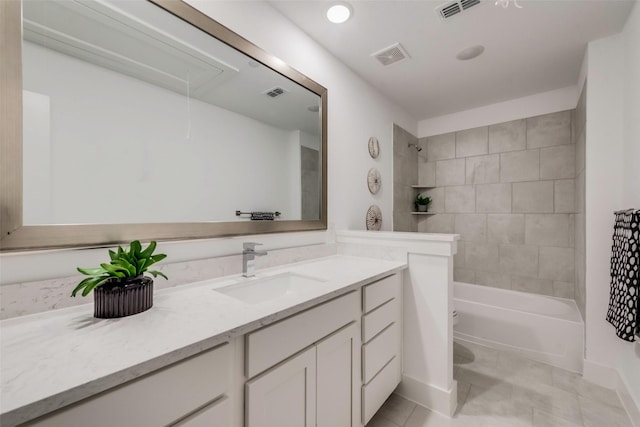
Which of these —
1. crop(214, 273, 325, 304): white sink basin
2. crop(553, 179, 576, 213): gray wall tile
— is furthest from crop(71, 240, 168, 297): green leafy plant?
crop(553, 179, 576, 213): gray wall tile

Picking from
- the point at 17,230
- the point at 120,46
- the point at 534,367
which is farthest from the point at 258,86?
the point at 534,367

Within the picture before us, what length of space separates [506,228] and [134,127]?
11.7ft

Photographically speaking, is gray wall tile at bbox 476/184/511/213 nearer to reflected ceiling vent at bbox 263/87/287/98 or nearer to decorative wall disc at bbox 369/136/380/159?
decorative wall disc at bbox 369/136/380/159

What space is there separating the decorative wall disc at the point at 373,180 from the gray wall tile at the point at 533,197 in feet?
5.47

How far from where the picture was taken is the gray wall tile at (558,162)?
2.64 m

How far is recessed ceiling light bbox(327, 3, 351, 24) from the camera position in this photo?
1.64 metres

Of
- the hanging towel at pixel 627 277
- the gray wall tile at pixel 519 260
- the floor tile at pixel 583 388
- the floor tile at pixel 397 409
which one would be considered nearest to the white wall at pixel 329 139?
the floor tile at pixel 397 409

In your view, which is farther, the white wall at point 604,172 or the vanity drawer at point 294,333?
the white wall at point 604,172

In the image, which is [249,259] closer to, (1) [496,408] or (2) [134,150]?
(2) [134,150]

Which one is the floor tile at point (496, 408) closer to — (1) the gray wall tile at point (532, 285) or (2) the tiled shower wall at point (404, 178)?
(1) the gray wall tile at point (532, 285)

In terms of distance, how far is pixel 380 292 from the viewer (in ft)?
4.80

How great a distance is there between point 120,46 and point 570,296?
13.3 ft

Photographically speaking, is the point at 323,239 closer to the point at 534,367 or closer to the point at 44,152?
the point at 44,152

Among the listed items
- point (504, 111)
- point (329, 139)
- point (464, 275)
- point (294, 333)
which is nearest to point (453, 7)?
point (329, 139)
